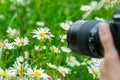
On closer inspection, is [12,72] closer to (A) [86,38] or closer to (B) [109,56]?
(A) [86,38]

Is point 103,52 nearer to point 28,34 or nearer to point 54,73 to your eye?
point 54,73

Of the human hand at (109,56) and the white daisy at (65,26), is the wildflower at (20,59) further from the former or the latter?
the human hand at (109,56)

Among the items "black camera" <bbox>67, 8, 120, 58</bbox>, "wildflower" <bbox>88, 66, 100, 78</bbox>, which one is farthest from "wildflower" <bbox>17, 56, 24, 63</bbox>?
"black camera" <bbox>67, 8, 120, 58</bbox>

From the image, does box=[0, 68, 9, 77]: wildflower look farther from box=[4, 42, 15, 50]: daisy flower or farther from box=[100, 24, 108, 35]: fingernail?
box=[100, 24, 108, 35]: fingernail

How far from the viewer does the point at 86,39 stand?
2.66 metres

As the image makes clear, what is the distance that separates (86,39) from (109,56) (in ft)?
0.84

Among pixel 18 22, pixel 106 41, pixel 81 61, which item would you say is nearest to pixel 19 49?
pixel 81 61

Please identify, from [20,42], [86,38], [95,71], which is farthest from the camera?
[20,42]

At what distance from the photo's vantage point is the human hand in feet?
7.92

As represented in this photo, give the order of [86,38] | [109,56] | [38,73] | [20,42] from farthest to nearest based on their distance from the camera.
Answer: [20,42]
[38,73]
[86,38]
[109,56]

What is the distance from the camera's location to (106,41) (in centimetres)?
244

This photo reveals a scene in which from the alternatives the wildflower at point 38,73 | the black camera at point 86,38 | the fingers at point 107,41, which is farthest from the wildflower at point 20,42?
the fingers at point 107,41

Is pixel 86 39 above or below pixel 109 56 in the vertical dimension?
above

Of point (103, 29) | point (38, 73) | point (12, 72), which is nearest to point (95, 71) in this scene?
point (38, 73)
